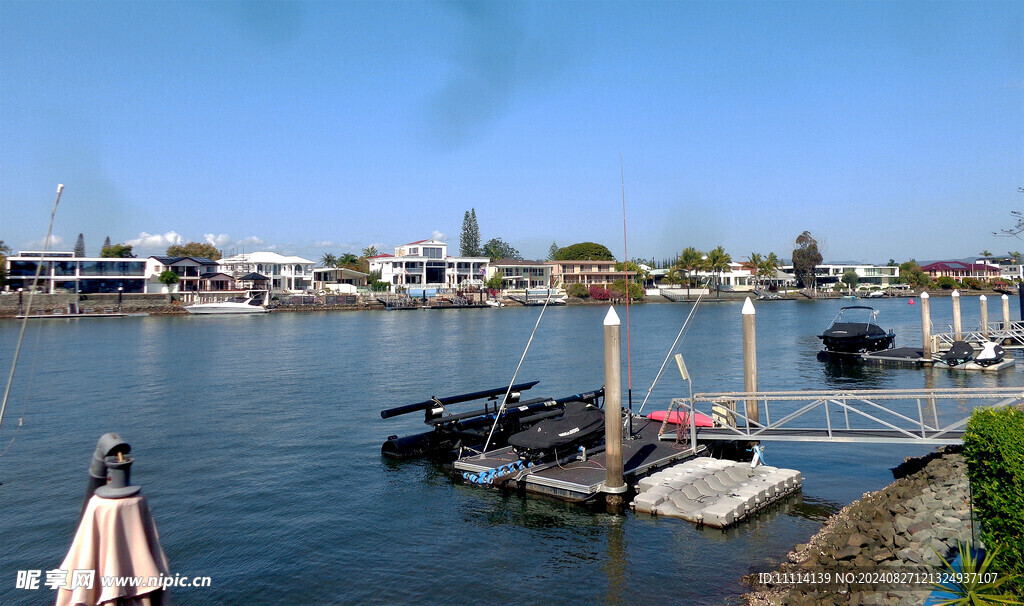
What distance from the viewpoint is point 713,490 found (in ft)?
52.6

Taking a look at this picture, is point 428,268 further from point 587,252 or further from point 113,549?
point 113,549

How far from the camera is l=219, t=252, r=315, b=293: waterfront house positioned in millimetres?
127938

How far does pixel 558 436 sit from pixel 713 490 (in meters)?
4.23

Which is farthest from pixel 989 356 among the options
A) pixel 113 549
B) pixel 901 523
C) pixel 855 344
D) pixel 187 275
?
pixel 187 275

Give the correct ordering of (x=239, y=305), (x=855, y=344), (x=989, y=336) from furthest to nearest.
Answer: (x=239, y=305) < (x=855, y=344) < (x=989, y=336)

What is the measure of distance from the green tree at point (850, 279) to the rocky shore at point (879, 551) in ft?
587

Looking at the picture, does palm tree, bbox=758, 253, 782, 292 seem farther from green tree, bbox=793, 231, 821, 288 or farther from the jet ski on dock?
the jet ski on dock

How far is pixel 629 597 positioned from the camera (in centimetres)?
1220

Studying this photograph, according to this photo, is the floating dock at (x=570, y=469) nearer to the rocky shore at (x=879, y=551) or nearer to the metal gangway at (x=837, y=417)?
the metal gangway at (x=837, y=417)

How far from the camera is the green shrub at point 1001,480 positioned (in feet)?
23.8

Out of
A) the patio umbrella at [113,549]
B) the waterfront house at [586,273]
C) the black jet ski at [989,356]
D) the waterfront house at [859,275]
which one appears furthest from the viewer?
the waterfront house at [859,275]

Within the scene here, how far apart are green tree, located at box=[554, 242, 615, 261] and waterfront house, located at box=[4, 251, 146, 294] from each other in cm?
9520

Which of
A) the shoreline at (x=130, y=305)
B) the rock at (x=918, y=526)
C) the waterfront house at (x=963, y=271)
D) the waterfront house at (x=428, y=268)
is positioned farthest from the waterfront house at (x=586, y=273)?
the rock at (x=918, y=526)

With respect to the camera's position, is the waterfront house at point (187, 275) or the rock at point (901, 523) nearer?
the rock at point (901, 523)
